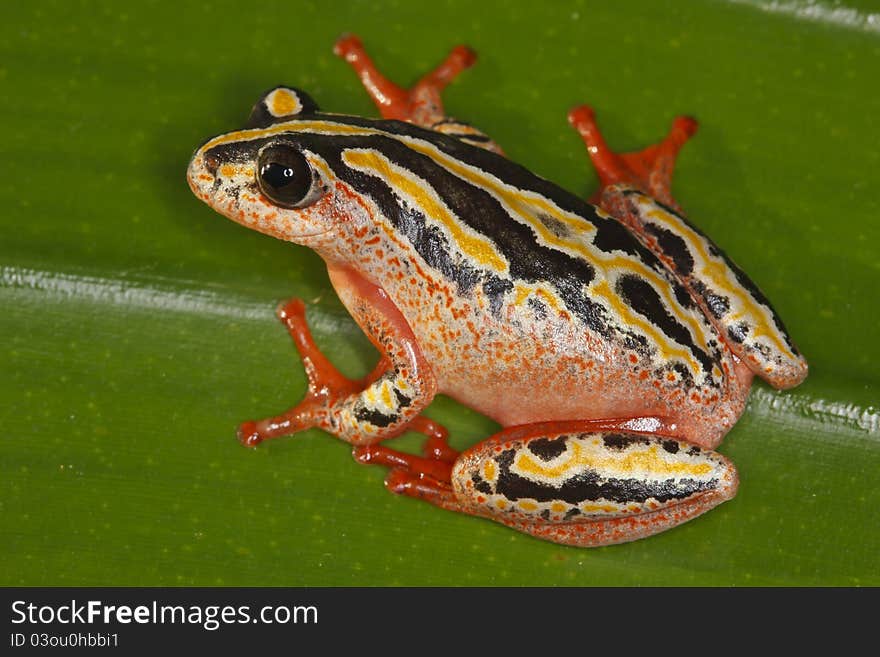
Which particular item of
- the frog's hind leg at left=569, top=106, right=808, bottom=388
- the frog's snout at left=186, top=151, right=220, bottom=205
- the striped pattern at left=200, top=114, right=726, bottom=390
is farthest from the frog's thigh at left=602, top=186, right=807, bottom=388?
the frog's snout at left=186, top=151, right=220, bottom=205

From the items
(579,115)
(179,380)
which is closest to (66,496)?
(179,380)

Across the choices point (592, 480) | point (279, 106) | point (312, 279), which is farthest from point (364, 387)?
point (279, 106)

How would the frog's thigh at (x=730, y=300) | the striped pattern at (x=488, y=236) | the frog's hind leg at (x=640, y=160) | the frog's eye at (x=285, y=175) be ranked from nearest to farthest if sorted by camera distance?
1. the frog's eye at (x=285, y=175)
2. the striped pattern at (x=488, y=236)
3. the frog's thigh at (x=730, y=300)
4. the frog's hind leg at (x=640, y=160)

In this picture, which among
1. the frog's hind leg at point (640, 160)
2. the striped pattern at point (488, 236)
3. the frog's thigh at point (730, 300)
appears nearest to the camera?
the striped pattern at point (488, 236)

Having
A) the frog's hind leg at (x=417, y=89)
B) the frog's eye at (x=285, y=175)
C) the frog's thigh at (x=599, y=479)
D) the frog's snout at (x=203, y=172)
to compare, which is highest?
the frog's hind leg at (x=417, y=89)

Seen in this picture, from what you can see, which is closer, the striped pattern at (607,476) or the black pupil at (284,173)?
the black pupil at (284,173)

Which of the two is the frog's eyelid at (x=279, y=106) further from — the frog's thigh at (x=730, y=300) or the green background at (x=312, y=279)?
the frog's thigh at (x=730, y=300)

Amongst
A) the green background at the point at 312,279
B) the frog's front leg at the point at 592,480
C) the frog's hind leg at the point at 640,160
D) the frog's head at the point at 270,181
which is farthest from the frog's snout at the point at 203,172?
the frog's hind leg at the point at 640,160
